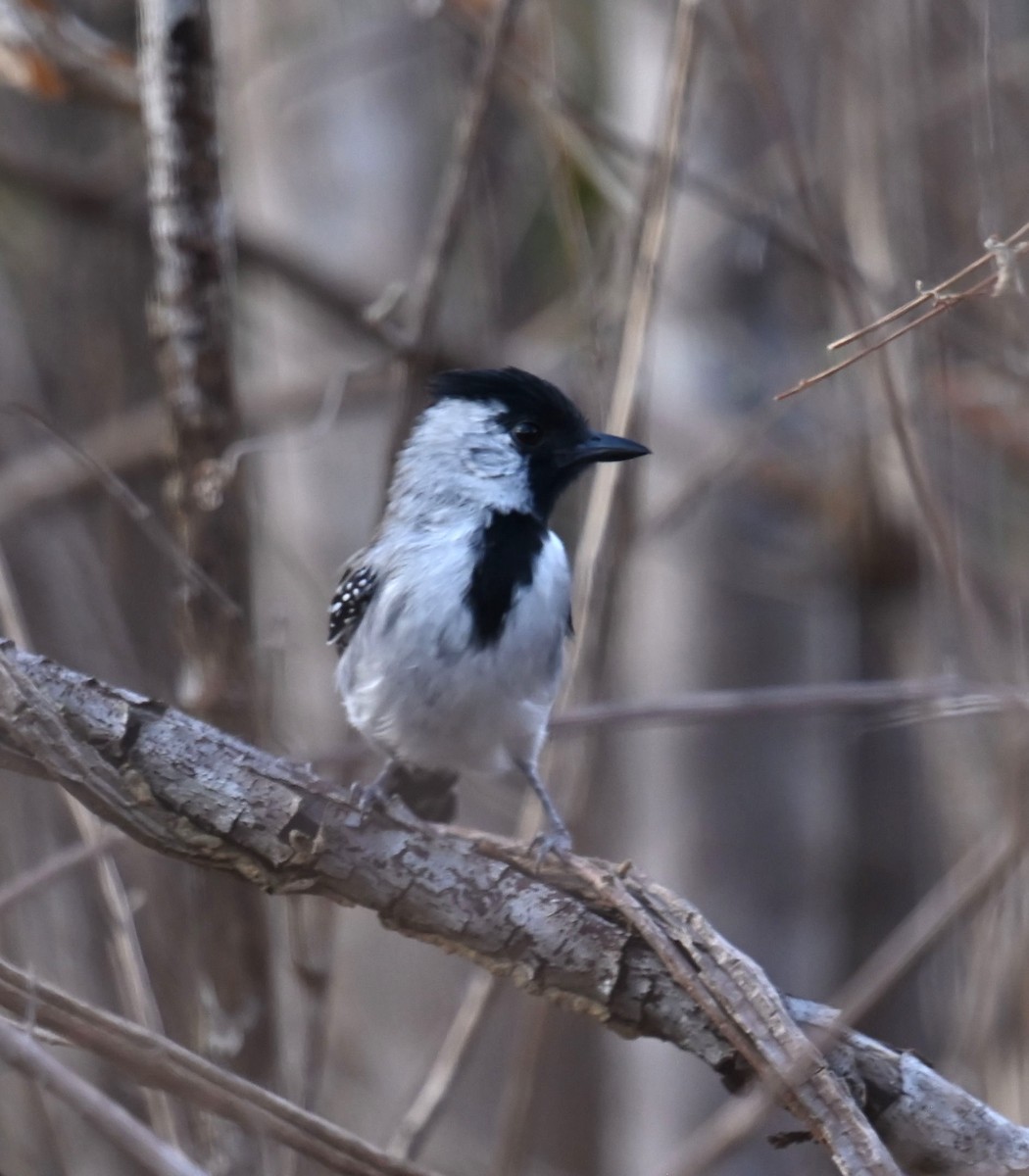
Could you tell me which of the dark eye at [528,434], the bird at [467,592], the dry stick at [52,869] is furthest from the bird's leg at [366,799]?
the dark eye at [528,434]

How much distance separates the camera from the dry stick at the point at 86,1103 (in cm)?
141

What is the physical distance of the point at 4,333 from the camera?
444 centimetres

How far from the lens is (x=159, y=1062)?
1.61m

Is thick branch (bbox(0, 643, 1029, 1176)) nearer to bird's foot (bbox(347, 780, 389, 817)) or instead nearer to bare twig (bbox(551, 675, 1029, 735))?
bird's foot (bbox(347, 780, 389, 817))

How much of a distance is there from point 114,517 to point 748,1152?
3.06 meters

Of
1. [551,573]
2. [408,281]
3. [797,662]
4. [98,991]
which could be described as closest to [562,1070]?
[797,662]

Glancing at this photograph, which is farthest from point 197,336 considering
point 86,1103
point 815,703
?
point 86,1103

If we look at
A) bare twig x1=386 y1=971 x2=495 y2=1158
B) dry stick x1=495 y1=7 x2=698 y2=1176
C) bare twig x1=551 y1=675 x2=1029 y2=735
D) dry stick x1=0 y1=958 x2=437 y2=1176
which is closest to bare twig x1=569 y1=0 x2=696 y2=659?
dry stick x1=495 y1=7 x2=698 y2=1176

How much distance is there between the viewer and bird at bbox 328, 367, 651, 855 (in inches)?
119

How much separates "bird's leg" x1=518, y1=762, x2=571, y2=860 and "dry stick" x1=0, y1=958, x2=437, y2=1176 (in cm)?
76

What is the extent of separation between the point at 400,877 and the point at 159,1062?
0.69 metres

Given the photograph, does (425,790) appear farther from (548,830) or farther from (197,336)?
(197,336)

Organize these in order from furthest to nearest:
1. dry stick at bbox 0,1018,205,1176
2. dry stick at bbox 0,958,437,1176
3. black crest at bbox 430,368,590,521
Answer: black crest at bbox 430,368,590,521, dry stick at bbox 0,958,437,1176, dry stick at bbox 0,1018,205,1176

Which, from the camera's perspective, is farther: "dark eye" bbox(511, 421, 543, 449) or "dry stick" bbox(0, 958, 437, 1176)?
"dark eye" bbox(511, 421, 543, 449)
